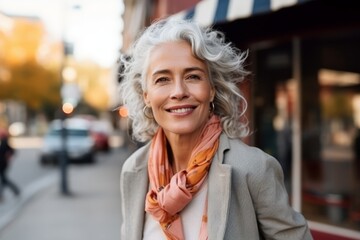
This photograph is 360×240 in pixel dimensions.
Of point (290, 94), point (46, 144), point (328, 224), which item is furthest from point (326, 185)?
point (46, 144)

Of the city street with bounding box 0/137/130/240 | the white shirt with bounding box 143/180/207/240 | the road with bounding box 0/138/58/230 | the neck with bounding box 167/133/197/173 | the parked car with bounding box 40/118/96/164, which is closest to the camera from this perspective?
the white shirt with bounding box 143/180/207/240

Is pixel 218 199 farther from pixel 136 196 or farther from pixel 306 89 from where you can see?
pixel 306 89

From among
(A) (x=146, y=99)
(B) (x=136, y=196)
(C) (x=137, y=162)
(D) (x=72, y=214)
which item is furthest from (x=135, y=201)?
(D) (x=72, y=214)

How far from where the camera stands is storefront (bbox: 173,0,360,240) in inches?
224

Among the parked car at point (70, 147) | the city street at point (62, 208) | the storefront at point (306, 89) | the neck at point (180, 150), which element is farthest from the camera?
the parked car at point (70, 147)

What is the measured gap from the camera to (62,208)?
33.4 ft

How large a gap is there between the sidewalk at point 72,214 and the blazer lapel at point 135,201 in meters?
5.67

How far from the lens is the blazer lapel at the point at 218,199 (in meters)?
1.59

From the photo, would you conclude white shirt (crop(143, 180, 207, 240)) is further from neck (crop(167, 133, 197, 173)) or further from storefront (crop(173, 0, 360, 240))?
storefront (crop(173, 0, 360, 240))

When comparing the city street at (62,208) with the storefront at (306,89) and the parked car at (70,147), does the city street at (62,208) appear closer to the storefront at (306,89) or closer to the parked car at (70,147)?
the parked car at (70,147)

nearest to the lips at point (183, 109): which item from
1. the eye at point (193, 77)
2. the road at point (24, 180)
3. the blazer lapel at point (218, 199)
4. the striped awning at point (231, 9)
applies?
the eye at point (193, 77)

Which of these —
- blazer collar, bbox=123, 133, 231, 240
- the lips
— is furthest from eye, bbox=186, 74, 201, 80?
blazer collar, bbox=123, 133, 231, 240

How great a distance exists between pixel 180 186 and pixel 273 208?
31 cm

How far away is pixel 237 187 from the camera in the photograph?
5.33 feet
